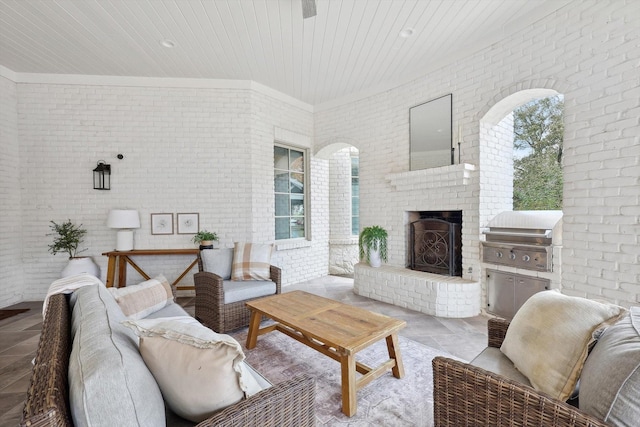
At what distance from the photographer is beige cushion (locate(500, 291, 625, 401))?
3.69 ft

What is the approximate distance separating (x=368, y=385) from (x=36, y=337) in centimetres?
325

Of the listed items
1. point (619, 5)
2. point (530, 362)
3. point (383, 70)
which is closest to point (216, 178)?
point (383, 70)

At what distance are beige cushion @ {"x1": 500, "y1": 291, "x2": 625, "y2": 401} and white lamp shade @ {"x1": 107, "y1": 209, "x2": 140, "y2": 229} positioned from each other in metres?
4.27

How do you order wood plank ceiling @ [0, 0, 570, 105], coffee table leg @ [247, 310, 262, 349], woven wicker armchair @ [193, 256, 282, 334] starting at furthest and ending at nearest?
1. woven wicker armchair @ [193, 256, 282, 334]
2. wood plank ceiling @ [0, 0, 570, 105]
3. coffee table leg @ [247, 310, 262, 349]

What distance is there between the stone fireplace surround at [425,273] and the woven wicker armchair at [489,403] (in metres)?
2.19

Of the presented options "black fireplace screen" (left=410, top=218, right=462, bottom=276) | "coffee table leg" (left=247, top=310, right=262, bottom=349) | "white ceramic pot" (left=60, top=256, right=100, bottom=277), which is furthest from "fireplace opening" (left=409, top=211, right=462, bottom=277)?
"white ceramic pot" (left=60, top=256, right=100, bottom=277)

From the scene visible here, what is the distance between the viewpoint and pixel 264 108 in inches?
176

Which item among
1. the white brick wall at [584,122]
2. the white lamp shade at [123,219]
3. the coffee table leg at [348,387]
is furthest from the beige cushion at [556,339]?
the white lamp shade at [123,219]

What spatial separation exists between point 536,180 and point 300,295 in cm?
370

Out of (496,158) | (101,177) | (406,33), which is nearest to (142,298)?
(101,177)

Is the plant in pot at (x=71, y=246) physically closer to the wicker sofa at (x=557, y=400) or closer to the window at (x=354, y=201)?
the wicker sofa at (x=557, y=400)

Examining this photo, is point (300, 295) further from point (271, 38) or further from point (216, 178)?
point (271, 38)

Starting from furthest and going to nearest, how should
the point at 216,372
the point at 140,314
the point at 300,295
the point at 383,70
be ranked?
the point at 383,70 < the point at 300,295 < the point at 140,314 < the point at 216,372

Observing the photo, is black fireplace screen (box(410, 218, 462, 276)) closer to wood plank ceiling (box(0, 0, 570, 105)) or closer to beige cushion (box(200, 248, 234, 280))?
wood plank ceiling (box(0, 0, 570, 105))
